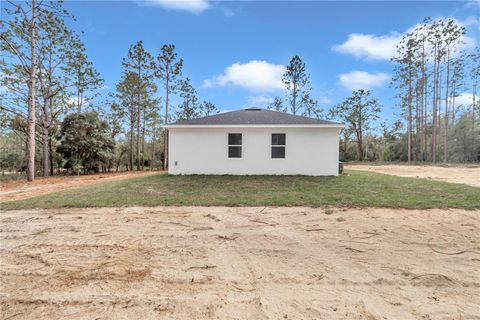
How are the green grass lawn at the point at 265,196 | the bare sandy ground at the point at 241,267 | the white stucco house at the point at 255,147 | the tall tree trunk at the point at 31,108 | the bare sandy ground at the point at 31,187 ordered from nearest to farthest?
the bare sandy ground at the point at 241,267, the green grass lawn at the point at 265,196, the bare sandy ground at the point at 31,187, the white stucco house at the point at 255,147, the tall tree trunk at the point at 31,108

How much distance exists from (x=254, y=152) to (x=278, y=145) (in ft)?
3.76

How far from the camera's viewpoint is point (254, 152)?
9.62m

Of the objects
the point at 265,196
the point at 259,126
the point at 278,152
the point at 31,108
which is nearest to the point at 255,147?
the point at 259,126

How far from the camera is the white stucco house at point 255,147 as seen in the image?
9414mm

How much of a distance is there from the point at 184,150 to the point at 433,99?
2523cm

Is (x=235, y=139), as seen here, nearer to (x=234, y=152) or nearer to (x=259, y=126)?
(x=234, y=152)

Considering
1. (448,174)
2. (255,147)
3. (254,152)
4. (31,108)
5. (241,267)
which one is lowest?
(241,267)

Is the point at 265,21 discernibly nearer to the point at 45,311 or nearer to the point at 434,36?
the point at 45,311

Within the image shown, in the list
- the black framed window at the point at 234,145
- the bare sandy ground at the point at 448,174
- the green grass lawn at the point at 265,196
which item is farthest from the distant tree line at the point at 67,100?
the bare sandy ground at the point at 448,174

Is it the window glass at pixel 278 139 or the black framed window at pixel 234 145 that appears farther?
the black framed window at pixel 234 145

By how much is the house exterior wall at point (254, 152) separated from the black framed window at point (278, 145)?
164mm

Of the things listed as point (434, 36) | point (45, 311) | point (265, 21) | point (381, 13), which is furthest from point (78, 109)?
point (434, 36)

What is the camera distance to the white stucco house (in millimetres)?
9414

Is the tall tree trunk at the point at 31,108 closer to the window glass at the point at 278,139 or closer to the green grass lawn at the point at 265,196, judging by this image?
the green grass lawn at the point at 265,196
